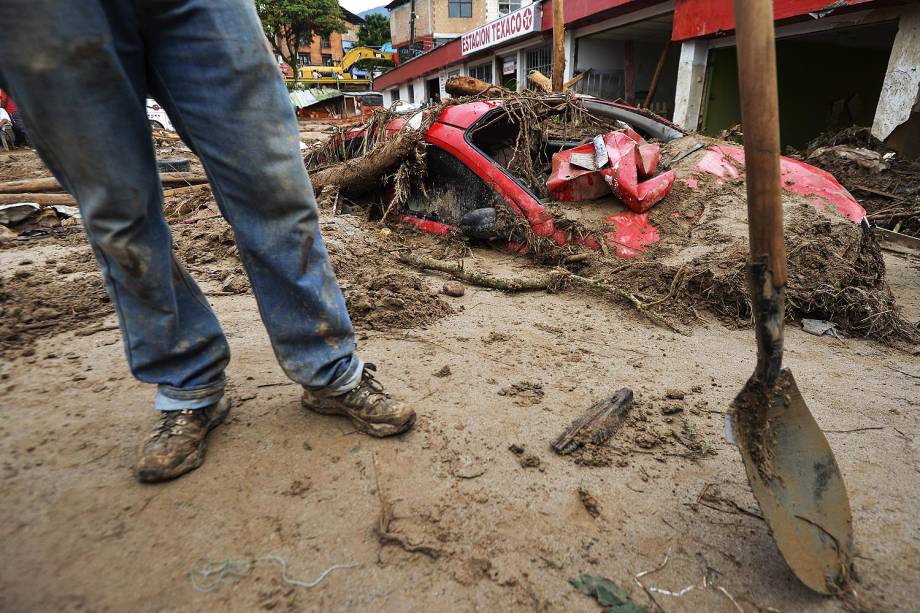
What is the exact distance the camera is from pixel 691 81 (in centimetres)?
885

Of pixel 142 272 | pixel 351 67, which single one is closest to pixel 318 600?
pixel 142 272

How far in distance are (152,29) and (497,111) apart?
295 cm

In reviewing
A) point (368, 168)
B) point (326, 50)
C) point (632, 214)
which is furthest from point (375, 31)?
point (632, 214)

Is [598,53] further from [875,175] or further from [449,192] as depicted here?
[449,192]

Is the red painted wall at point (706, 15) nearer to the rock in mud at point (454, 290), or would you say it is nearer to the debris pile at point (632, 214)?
the debris pile at point (632, 214)

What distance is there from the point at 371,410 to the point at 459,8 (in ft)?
136

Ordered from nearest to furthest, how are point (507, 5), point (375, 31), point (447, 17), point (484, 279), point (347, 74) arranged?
point (484, 279)
point (507, 5)
point (347, 74)
point (447, 17)
point (375, 31)

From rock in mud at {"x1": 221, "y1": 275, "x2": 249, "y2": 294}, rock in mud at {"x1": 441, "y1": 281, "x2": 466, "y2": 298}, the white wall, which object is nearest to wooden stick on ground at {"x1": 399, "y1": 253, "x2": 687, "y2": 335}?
rock in mud at {"x1": 441, "y1": 281, "x2": 466, "y2": 298}

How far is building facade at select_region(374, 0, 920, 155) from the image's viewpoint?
19.7 feet

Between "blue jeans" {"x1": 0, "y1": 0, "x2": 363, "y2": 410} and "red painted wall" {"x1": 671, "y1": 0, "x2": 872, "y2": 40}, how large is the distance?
817 cm

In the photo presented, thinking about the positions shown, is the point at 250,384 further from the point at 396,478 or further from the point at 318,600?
the point at 318,600

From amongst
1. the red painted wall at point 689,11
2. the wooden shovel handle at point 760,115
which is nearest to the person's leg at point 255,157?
the wooden shovel handle at point 760,115

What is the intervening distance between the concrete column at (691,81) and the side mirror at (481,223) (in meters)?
7.78

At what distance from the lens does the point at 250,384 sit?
1736 millimetres
